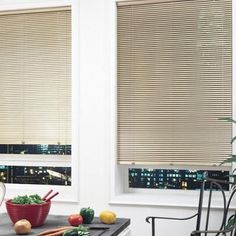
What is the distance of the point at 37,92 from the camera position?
3904 millimetres

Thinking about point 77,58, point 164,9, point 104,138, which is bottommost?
point 104,138

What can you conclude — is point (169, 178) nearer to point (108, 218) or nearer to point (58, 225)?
point (108, 218)

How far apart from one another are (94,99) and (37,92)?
56 centimetres

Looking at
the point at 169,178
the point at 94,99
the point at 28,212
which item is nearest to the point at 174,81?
the point at 94,99

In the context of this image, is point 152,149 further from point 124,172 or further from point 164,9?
point 164,9

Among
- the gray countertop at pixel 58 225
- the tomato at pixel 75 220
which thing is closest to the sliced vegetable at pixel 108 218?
the gray countertop at pixel 58 225

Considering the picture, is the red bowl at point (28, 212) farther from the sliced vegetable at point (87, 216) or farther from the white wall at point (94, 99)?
the white wall at point (94, 99)

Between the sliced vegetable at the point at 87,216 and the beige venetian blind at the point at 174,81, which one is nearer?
the sliced vegetable at the point at 87,216

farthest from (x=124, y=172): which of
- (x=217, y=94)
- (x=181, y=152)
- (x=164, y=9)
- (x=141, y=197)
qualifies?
(x=164, y=9)

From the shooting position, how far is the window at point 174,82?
3463 millimetres

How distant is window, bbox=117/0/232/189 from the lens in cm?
346

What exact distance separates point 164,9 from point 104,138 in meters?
1.17

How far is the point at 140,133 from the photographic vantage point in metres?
3.63

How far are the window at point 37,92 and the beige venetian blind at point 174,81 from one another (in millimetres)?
513
